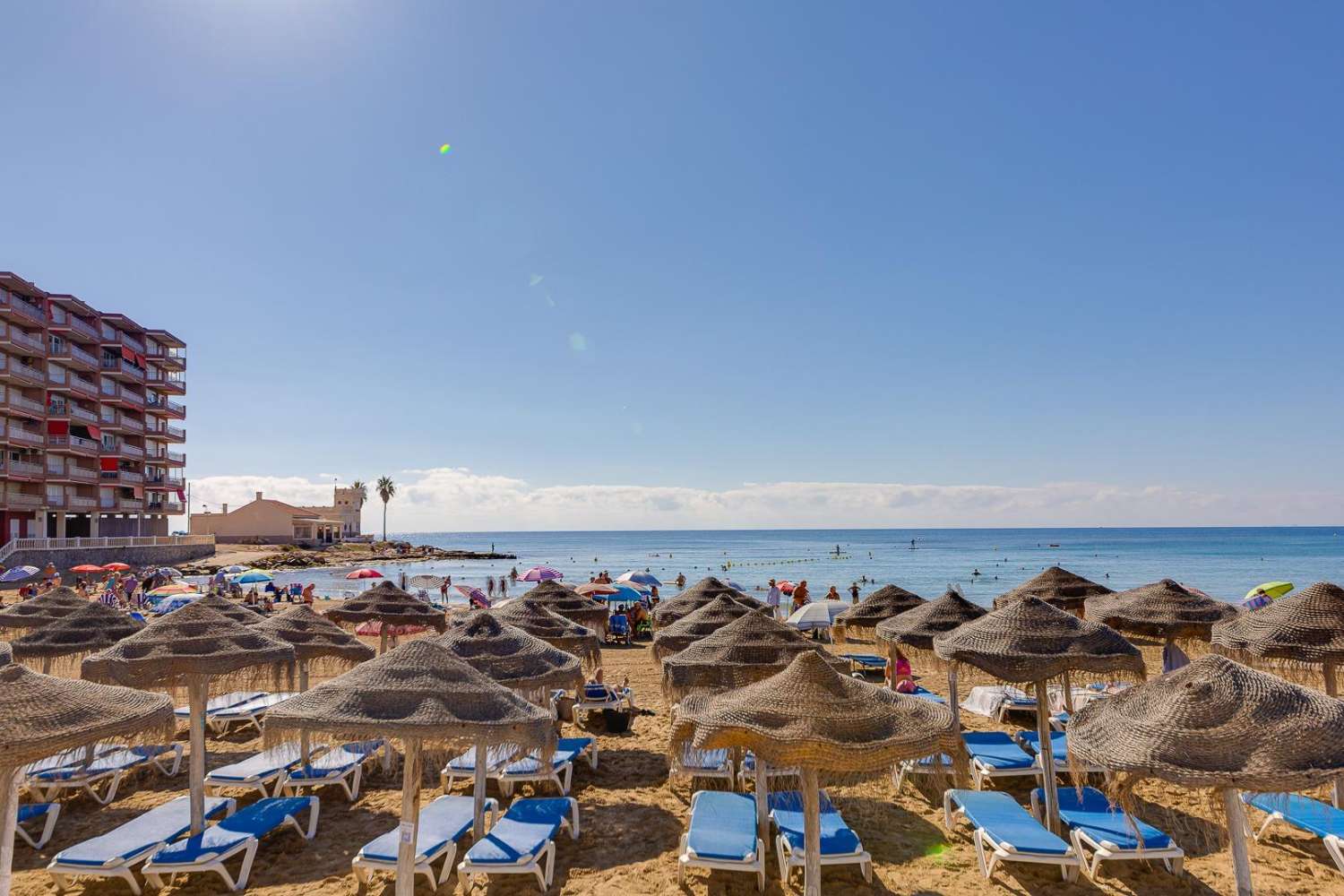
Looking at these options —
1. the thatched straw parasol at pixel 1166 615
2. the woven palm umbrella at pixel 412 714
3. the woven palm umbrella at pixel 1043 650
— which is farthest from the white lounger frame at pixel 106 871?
the thatched straw parasol at pixel 1166 615

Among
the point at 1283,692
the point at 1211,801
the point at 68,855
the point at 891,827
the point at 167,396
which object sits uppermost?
the point at 167,396

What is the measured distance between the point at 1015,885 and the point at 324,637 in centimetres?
946

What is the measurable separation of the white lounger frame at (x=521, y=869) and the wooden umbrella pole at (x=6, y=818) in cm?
335

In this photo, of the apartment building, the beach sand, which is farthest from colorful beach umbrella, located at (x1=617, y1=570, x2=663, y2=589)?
the apartment building

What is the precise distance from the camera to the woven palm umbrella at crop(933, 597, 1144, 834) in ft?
25.4

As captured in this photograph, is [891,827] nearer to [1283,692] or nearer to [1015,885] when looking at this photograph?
[1015,885]

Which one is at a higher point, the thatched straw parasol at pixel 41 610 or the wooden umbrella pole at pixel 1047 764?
the thatched straw parasol at pixel 41 610

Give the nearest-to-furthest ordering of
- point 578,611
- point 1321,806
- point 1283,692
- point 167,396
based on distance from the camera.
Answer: point 1283,692, point 1321,806, point 578,611, point 167,396

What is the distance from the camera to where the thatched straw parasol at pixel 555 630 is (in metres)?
11.3

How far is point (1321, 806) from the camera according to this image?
7.86m

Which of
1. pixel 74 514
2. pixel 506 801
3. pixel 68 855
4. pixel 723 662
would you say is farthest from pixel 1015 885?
pixel 74 514

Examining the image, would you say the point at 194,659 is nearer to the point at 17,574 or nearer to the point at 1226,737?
the point at 1226,737

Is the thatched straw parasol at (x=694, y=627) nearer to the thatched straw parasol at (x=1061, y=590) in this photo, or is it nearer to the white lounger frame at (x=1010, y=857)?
the white lounger frame at (x=1010, y=857)

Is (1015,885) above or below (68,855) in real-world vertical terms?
below
